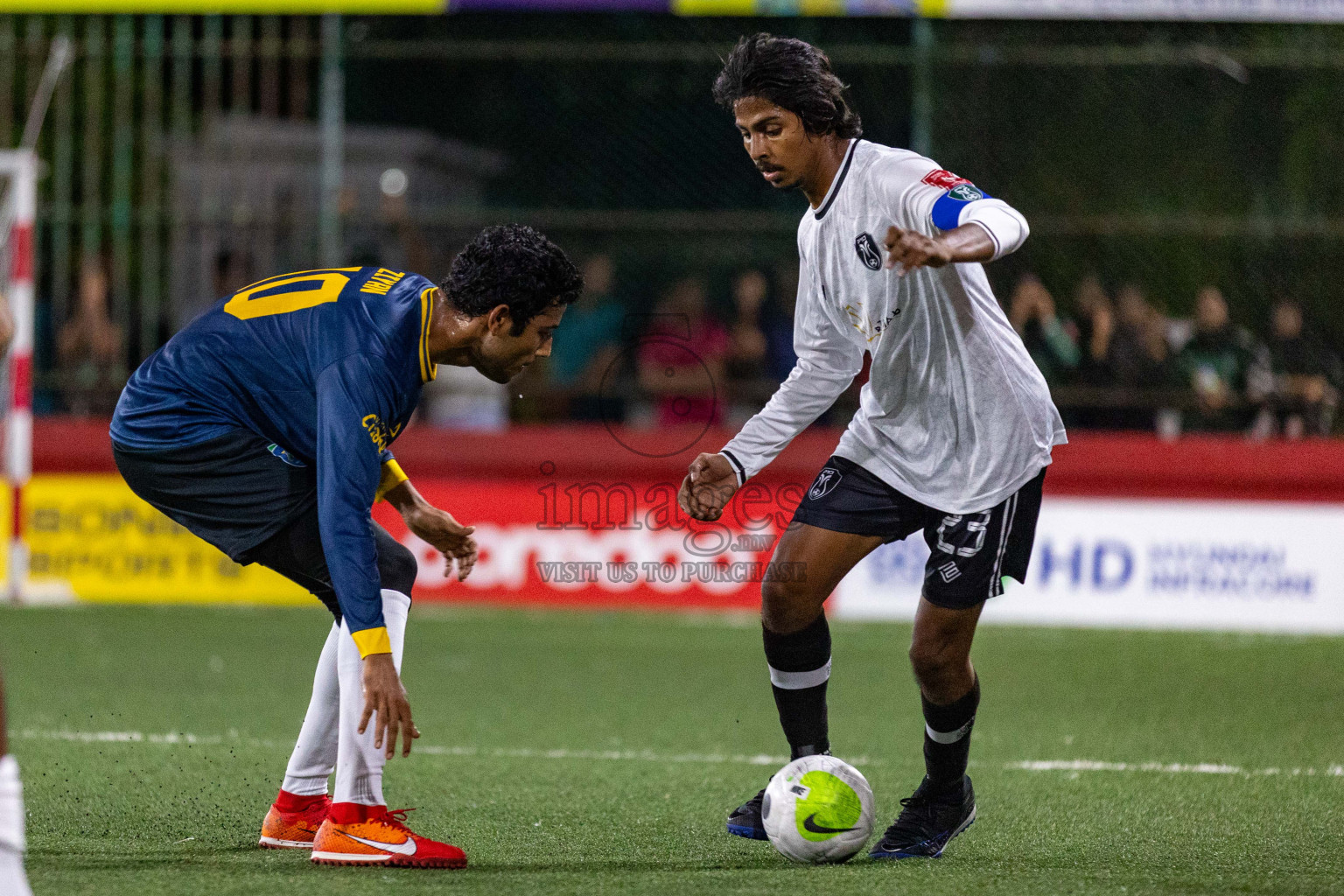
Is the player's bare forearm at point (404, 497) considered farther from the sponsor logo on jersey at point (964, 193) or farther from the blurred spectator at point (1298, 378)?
the blurred spectator at point (1298, 378)

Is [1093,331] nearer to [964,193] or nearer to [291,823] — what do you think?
[964,193]

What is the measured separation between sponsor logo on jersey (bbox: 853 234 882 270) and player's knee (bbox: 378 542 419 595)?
1.46 metres

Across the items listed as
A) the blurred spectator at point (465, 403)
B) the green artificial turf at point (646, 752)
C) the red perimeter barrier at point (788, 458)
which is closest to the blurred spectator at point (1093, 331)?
the red perimeter barrier at point (788, 458)

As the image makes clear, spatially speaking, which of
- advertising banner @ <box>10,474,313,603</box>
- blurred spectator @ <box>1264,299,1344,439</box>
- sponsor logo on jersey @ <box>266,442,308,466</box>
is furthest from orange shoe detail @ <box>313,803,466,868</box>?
blurred spectator @ <box>1264,299,1344,439</box>

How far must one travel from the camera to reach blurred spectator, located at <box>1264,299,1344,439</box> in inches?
446

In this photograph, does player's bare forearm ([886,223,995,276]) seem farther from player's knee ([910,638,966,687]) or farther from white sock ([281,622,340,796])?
white sock ([281,622,340,796])

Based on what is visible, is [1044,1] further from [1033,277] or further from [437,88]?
[437,88]

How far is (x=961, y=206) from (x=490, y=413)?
794cm

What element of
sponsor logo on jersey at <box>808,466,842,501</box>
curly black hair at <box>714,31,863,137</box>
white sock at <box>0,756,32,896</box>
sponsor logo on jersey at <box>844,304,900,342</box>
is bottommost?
white sock at <box>0,756,32,896</box>

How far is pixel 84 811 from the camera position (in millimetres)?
5199

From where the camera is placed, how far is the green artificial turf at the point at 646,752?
449cm

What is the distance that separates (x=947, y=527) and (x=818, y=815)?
86cm

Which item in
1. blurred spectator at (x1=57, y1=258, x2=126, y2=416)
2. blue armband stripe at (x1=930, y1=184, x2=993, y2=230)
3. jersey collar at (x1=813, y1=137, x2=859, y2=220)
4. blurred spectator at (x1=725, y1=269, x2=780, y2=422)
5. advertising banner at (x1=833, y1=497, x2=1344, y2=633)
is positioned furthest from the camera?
blurred spectator at (x1=57, y1=258, x2=126, y2=416)

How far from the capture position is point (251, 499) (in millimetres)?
4590
